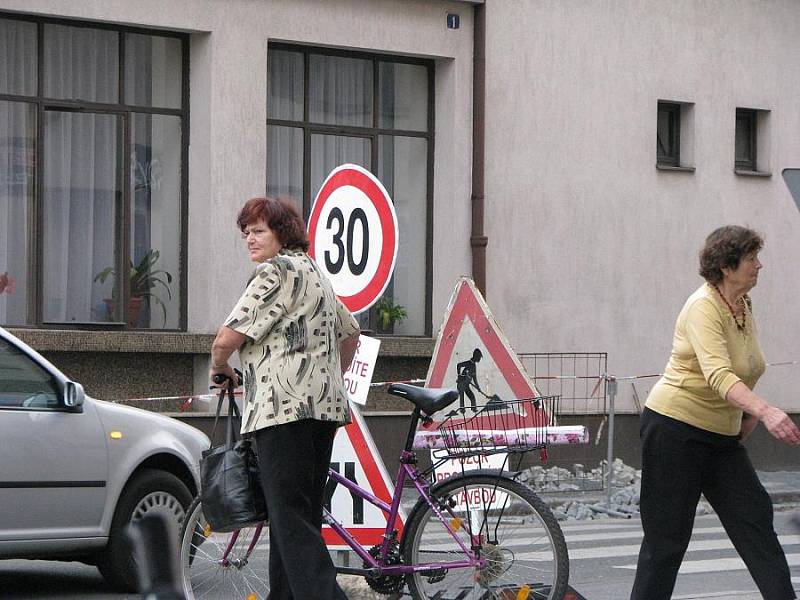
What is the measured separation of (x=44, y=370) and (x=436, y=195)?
29.7 feet

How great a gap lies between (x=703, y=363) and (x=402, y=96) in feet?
37.2

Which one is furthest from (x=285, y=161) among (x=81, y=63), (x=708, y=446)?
(x=708, y=446)

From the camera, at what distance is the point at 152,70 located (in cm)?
1590

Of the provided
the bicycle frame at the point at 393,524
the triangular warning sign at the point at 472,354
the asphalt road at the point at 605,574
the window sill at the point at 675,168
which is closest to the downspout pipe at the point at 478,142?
the window sill at the point at 675,168

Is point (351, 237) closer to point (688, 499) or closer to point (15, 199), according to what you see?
point (688, 499)

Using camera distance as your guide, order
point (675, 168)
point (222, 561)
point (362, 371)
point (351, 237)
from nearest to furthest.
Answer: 1. point (222, 561)
2. point (362, 371)
3. point (351, 237)
4. point (675, 168)

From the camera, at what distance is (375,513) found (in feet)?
25.0

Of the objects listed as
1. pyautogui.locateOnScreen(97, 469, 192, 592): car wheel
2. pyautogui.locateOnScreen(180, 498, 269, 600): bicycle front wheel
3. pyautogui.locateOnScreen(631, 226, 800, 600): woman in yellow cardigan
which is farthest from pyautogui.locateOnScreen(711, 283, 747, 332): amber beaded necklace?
pyautogui.locateOnScreen(97, 469, 192, 592): car wheel

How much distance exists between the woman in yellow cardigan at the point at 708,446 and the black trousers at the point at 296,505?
1335 mm

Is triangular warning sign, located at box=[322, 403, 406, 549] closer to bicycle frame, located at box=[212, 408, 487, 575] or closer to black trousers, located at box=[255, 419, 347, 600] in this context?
bicycle frame, located at box=[212, 408, 487, 575]

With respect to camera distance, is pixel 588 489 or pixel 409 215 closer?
pixel 588 489

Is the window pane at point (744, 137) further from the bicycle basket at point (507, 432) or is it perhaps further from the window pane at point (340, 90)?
the bicycle basket at point (507, 432)

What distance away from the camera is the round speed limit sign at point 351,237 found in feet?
28.6

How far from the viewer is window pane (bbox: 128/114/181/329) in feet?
52.0
